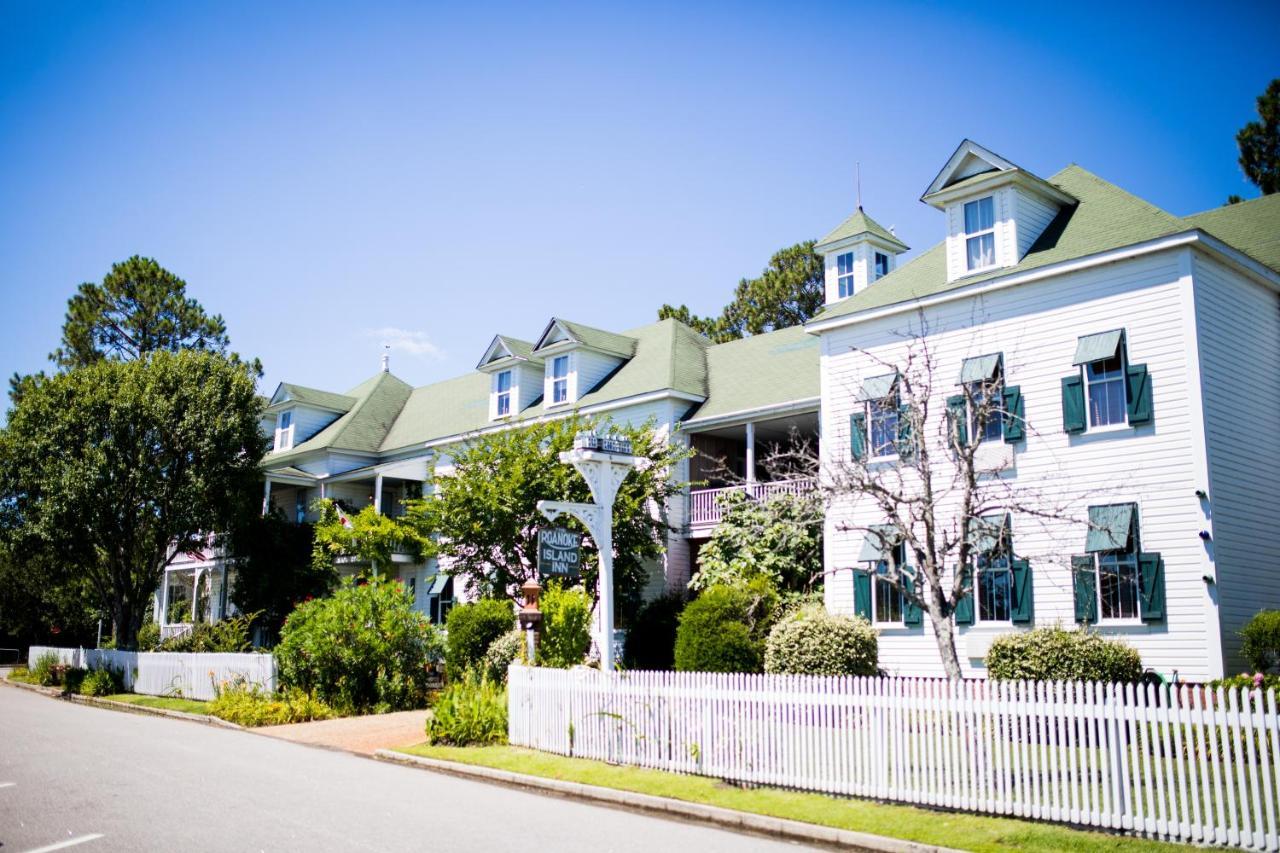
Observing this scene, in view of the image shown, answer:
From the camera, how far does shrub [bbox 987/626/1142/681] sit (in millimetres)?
15227

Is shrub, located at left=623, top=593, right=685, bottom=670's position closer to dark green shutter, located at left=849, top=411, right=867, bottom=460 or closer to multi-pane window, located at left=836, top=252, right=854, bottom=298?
dark green shutter, located at left=849, top=411, right=867, bottom=460

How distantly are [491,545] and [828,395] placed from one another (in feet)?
31.1

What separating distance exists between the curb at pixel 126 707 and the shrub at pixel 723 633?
909 centimetres

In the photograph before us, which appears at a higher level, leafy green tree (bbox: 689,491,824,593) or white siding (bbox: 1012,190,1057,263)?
white siding (bbox: 1012,190,1057,263)

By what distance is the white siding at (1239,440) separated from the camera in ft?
55.3

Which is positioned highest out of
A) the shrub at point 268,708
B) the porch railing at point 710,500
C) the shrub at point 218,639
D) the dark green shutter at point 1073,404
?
the dark green shutter at point 1073,404

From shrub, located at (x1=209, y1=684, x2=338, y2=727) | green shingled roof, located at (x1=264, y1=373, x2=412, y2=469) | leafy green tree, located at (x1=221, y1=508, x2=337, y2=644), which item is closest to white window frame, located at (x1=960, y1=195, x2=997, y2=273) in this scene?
shrub, located at (x1=209, y1=684, x2=338, y2=727)

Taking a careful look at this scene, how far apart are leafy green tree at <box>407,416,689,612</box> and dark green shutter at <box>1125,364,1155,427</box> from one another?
451 inches

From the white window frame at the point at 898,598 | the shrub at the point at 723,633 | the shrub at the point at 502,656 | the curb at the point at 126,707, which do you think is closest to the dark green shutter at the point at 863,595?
the white window frame at the point at 898,598

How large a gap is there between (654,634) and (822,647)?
812 cm

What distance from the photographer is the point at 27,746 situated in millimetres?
15734

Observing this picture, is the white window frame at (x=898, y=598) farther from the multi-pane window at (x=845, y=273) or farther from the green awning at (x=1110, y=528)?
the multi-pane window at (x=845, y=273)

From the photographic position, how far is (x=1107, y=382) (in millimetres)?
18234

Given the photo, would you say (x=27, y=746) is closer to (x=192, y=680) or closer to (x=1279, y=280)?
(x=192, y=680)
